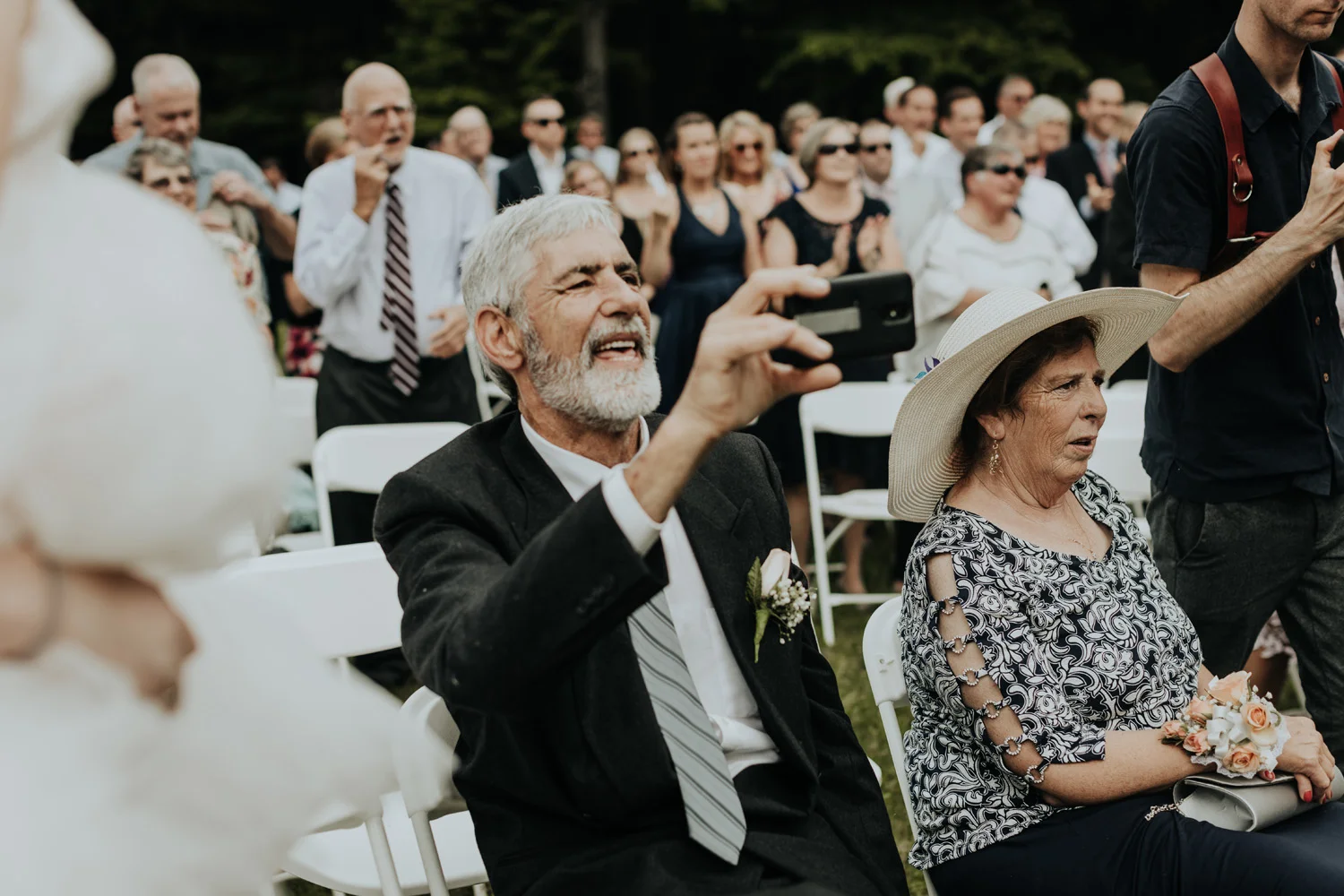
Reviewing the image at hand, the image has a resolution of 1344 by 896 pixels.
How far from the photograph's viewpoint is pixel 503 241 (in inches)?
104

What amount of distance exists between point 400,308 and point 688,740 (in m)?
3.46

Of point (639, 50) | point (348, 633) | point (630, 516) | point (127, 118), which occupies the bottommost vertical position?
point (348, 633)

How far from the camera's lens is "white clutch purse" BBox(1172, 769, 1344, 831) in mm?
2574

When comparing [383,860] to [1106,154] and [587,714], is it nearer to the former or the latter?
[587,714]

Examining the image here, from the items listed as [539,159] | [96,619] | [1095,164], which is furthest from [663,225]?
[96,619]

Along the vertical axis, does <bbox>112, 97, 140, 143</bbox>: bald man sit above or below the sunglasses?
above

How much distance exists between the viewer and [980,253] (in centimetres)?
672

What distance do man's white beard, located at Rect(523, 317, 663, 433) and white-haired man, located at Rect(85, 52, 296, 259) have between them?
3696mm

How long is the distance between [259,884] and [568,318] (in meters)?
1.31

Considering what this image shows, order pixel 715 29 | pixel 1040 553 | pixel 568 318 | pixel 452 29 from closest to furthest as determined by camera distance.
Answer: pixel 568 318, pixel 1040 553, pixel 452 29, pixel 715 29

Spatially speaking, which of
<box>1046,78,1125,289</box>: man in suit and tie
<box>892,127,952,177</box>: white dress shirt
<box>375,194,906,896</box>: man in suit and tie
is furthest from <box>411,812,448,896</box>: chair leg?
<box>892,127,952,177</box>: white dress shirt

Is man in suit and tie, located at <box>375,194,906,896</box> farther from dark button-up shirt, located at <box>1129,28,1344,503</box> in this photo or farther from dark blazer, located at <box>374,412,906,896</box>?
dark button-up shirt, located at <box>1129,28,1344,503</box>

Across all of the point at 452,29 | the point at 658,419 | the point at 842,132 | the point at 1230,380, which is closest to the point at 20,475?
the point at 658,419

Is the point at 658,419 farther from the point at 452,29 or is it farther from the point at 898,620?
the point at 452,29
